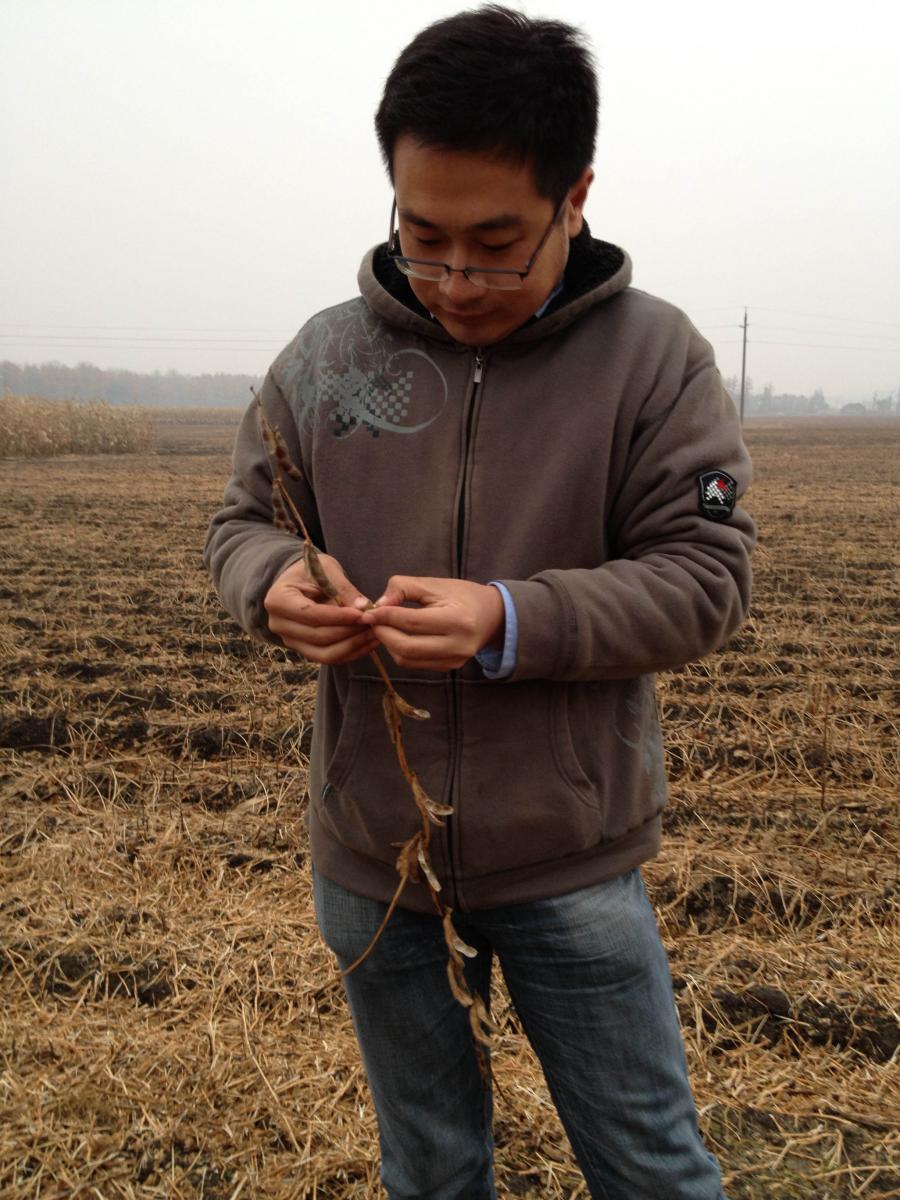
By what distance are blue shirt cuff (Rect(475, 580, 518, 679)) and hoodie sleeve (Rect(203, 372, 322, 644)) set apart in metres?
0.28

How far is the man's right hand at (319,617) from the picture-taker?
1.18 meters

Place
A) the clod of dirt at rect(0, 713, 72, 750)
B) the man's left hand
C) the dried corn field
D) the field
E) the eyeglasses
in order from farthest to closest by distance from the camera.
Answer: the dried corn field < the clod of dirt at rect(0, 713, 72, 750) < the field < the eyeglasses < the man's left hand

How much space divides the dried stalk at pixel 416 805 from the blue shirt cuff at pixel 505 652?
9cm

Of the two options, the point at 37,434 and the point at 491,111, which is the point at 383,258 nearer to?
the point at 491,111

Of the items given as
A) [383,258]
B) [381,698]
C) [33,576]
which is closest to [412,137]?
[383,258]

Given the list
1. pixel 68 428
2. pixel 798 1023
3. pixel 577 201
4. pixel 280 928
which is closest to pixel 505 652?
pixel 577 201

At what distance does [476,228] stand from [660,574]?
453 millimetres

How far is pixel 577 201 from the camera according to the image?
1279 mm

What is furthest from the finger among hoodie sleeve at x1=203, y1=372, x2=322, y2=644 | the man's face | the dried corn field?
the dried corn field

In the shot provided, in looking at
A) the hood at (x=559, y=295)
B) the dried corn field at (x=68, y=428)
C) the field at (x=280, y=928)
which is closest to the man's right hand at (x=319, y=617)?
the hood at (x=559, y=295)

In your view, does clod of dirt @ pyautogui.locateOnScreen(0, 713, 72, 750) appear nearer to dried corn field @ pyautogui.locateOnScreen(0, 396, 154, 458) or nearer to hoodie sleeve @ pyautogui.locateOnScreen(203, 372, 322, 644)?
hoodie sleeve @ pyautogui.locateOnScreen(203, 372, 322, 644)

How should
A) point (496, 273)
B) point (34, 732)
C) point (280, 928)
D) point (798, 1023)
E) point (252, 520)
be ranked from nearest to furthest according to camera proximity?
point (496, 273) < point (252, 520) < point (798, 1023) < point (280, 928) < point (34, 732)

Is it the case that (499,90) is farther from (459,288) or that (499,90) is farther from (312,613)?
(312,613)

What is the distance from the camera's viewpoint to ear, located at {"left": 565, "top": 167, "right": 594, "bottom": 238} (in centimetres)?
125
